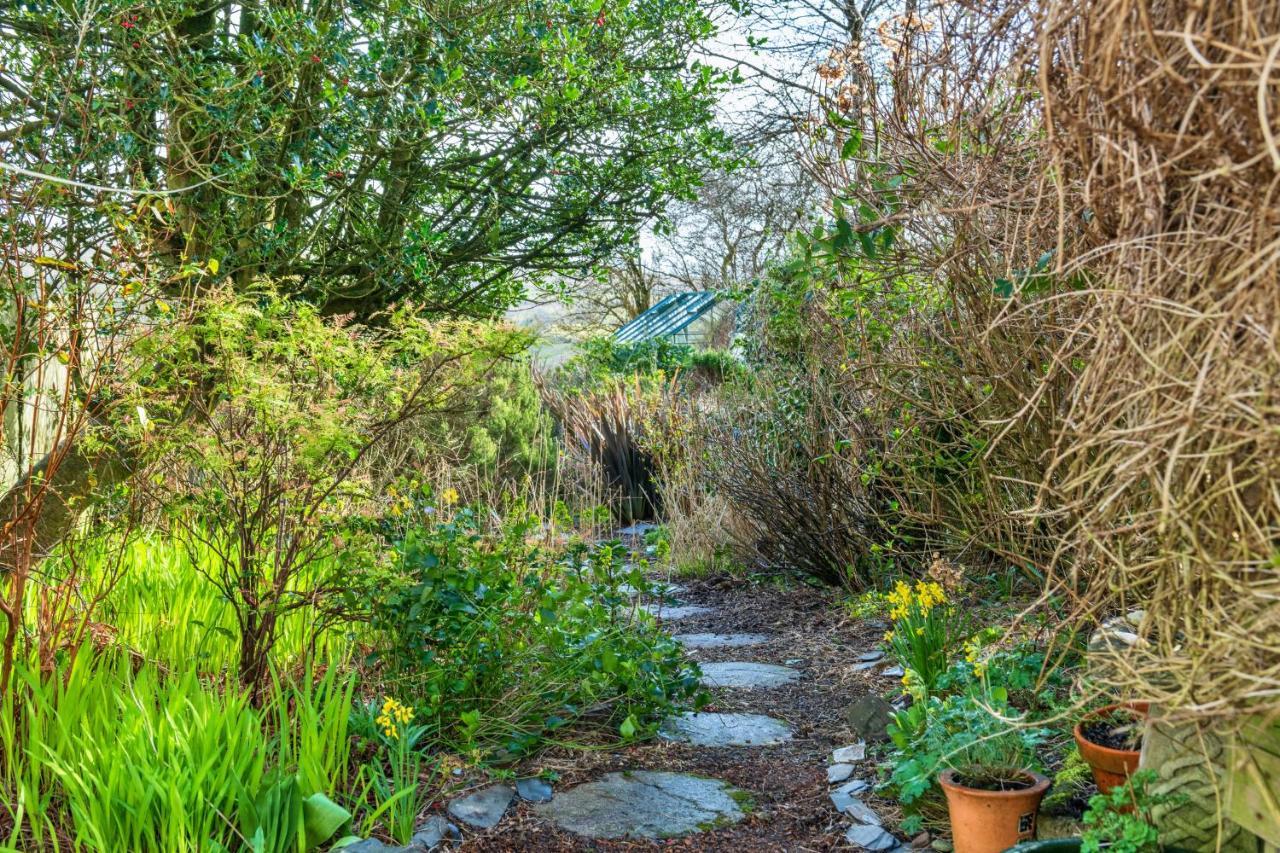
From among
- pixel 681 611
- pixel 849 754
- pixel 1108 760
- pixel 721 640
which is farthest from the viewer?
pixel 681 611

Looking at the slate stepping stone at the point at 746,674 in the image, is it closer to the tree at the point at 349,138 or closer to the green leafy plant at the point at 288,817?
the green leafy plant at the point at 288,817

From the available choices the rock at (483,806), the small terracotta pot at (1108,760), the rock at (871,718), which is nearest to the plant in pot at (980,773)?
the small terracotta pot at (1108,760)

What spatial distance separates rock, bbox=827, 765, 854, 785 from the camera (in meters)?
3.09

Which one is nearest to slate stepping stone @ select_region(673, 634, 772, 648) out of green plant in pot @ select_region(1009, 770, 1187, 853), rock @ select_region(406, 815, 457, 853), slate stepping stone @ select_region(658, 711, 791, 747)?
slate stepping stone @ select_region(658, 711, 791, 747)

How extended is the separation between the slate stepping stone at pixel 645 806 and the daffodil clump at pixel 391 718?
0.46m

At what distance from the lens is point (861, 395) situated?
16.4 ft

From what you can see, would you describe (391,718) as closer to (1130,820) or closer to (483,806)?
(483,806)

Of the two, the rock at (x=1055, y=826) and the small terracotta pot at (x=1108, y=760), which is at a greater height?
the small terracotta pot at (x=1108, y=760)

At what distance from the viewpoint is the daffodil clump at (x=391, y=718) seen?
8.86 ft

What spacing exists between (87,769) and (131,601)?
1.46 meters

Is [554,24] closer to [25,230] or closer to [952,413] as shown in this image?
[25,230]

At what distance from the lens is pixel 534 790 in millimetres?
2934

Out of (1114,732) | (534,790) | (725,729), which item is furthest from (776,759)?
(1114,732)

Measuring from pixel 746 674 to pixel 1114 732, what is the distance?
6.75ft
